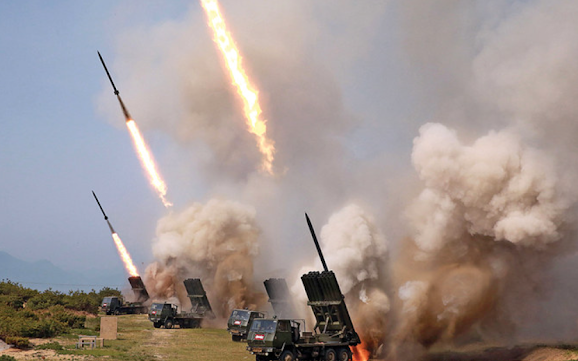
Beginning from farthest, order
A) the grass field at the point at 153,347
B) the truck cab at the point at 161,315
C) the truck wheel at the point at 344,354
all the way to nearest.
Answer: the truck cab at the point at 161,315, the truck wheel at the point at 344,354, the grass field at the point at 153,347

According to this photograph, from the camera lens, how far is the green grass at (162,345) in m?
29.2

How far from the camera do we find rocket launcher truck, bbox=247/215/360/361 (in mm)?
27344

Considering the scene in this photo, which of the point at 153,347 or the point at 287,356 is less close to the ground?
the point at 153,347

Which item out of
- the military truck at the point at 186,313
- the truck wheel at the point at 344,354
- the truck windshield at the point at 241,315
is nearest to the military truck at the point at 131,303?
the military truck at the point at 186,313

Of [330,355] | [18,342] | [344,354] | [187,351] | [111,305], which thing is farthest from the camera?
[111,305]

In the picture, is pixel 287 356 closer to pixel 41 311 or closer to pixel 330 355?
pixel 330 355

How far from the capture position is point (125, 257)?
207 feet

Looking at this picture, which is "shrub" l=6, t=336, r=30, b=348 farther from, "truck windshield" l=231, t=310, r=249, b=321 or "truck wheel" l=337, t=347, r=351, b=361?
"truck wheel" l=337, t=347, r=351, b=361

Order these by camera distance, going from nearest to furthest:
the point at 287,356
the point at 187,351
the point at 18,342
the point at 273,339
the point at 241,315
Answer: the point at 273,339
the point at 287,356
the point at 18,342
the point at 187,351
the point at 241,315

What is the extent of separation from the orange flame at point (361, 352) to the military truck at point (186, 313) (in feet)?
63.6

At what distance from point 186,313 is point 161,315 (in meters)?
2.42

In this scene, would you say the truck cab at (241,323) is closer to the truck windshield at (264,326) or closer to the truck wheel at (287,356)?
the truck windshield at (264,326)

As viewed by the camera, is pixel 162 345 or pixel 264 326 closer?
pixel 264 326

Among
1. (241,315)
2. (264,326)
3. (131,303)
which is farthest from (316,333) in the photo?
(131,303)
